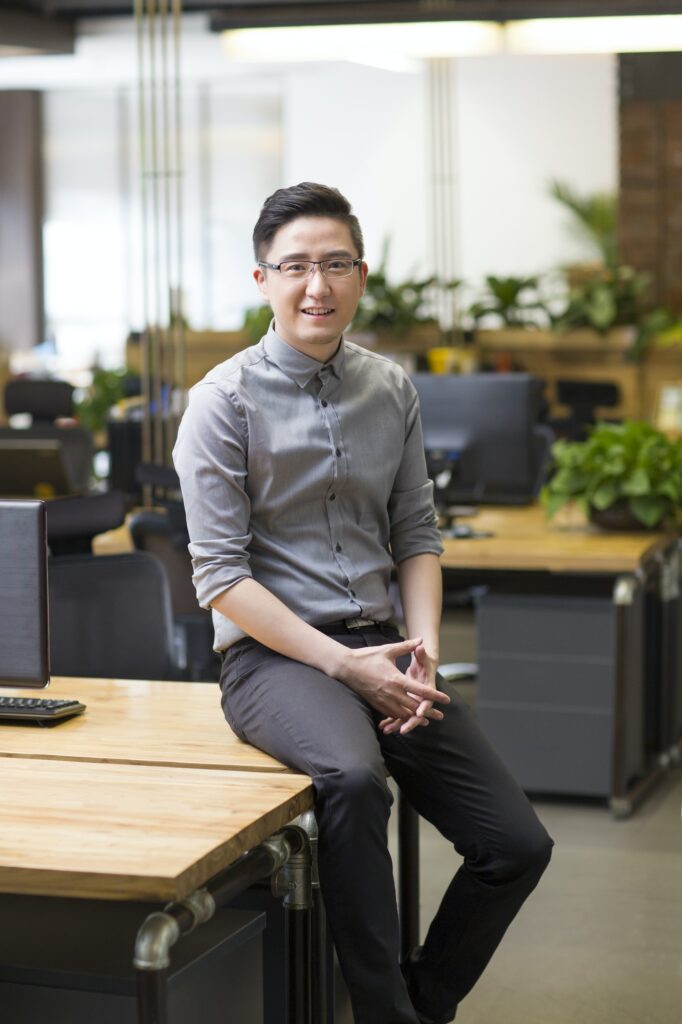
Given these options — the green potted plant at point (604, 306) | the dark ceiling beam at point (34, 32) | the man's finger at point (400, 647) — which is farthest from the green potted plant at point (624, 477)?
the green potted plant at point (604, 306)

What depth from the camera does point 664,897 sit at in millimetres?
3588

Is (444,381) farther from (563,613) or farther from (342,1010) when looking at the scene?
(342,1010)

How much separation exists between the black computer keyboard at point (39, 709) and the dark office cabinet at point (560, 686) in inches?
77.3

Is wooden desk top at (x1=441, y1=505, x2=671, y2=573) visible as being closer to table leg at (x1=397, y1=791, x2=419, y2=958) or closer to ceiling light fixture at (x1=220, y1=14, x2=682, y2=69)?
table leg at (x1=397, y1=791, x2=419, y2=958)

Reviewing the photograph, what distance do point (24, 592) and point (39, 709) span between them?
0.23 metres

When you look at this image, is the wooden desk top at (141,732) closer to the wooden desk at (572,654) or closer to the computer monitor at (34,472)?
the wooden desk at (572,654)

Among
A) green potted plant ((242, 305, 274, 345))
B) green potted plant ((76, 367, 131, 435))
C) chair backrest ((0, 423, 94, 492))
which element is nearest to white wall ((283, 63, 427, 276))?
green potted plant ((76, 367, 131, 435))

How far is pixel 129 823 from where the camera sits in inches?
74.0

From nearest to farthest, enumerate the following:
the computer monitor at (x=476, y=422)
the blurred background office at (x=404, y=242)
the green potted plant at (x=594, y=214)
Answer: the blurred background office at (x=404, y=242), the computer monitor at (x=476, y=422), the green potted plant at (x=594, y=214)

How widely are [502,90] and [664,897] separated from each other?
10.4 m

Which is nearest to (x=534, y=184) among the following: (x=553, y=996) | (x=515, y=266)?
(x=515, y=266)

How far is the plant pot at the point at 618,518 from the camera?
4453 mm

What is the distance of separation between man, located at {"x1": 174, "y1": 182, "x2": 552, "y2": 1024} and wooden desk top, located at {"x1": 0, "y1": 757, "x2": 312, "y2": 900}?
196 mm

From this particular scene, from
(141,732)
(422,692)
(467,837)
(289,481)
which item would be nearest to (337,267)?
(289,481)
